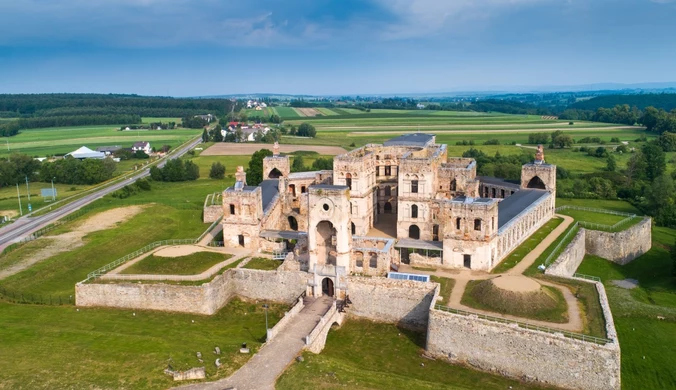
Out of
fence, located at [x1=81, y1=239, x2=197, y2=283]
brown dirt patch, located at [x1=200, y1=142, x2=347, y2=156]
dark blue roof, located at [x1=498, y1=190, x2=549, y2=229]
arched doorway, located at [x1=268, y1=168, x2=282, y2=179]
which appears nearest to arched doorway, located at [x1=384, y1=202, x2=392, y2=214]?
dark blue roof, located at [x1=498, y1=190, x2=549, y2=229]

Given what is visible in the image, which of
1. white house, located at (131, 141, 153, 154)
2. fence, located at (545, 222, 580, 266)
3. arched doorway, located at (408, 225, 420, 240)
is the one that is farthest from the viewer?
white house, located at (131, 141, 153, 154)

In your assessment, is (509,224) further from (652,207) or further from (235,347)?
(652,207)

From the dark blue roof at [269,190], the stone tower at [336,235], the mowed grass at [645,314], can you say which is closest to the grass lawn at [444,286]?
the stone tower at [336,235]

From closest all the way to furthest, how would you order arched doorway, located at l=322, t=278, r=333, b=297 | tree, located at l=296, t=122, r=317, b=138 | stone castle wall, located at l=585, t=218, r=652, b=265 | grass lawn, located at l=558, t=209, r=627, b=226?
arched doorway, located at l=322, t=278, r=333, b=297
stone castle wall, located at l=585, t=218, r=652, b=265
grass lawn, located at l=558, t=209, r=627, b=226
tree, located at l=296, t=122, r=317, b=138

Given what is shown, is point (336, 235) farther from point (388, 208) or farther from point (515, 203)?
point (515, 203)

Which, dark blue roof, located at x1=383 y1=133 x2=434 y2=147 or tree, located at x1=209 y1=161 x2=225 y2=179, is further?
tree, located at x1=209 y1=161 x2=225 y2=179

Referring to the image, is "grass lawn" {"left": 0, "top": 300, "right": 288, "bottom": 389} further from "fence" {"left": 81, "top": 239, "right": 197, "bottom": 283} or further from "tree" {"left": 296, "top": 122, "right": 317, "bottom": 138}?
"tree" {"left": 296, "top": 122, "right": 317, "bottom": 138}
